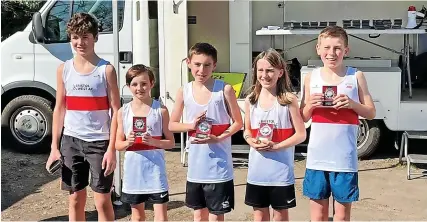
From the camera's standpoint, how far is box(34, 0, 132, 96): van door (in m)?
6.98

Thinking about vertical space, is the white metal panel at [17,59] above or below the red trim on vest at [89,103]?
above

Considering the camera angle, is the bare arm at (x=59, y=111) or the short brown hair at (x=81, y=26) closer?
the short brown hair at (x=81, y=26)

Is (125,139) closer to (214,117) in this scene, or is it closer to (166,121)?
(166,121)

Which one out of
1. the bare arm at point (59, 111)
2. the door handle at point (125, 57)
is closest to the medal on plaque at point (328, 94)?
the bare arm at point (59, 111)

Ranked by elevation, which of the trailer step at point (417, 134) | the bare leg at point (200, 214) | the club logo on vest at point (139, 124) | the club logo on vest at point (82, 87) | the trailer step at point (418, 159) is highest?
the club logo on vest at point (82, 87)

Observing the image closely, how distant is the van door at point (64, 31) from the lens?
6984 mm

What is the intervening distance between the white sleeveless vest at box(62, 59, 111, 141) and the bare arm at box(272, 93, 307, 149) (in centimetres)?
106

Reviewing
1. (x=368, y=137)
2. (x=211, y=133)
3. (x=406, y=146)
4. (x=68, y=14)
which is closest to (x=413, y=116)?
(x=406, y=146)

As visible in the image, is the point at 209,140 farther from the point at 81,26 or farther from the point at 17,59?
the point at 17,59

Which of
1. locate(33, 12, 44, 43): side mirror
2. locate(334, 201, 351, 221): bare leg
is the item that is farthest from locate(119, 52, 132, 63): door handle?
locate(334, 201, 351, 221): bare leg

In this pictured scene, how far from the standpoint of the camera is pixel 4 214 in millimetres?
4996

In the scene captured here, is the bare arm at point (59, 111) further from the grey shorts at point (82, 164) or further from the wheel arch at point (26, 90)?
the wheel arch at point (26, 90)

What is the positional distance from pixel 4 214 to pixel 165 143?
2231 millimetres

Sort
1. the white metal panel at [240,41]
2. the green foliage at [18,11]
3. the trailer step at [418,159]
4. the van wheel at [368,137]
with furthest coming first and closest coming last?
the green foliage at [18,11] → the white metal panel at [240,41] → the van wheel at [368,137] → the trailer step at [418,159]
